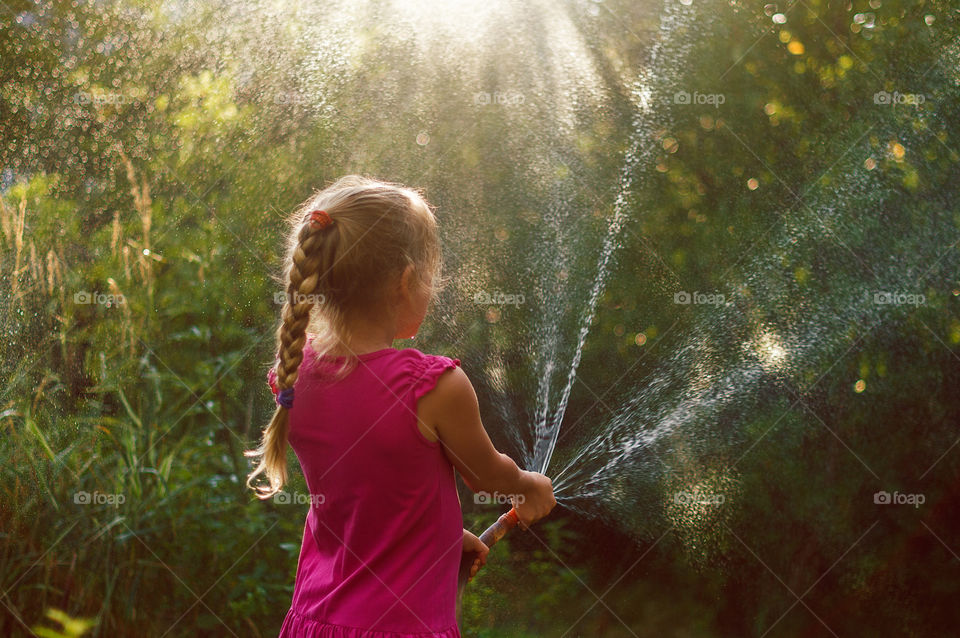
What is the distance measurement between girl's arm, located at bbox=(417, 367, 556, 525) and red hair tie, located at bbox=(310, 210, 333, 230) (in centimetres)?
31

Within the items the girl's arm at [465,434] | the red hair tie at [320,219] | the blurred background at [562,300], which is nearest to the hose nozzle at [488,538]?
the girl's arm at [465,434]

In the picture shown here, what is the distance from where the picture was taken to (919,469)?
270 cm

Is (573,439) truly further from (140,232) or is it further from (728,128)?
(140,232)

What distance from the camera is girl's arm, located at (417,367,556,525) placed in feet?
3.98

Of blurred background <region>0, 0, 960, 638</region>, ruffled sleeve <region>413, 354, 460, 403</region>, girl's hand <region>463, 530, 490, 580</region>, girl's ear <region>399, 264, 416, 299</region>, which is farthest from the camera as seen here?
blurred background <region>0, 0, 960, 638</region>

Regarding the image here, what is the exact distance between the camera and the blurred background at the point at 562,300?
272 centimetres

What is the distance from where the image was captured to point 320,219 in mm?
1272

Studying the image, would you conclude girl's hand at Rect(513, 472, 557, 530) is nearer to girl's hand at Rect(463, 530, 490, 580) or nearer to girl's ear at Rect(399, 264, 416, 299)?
girl's hand at Rect(463, 530, 490, 580)

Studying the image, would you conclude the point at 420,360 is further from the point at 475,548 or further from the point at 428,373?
the point at 475,548

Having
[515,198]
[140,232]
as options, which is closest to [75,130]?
[140,232]

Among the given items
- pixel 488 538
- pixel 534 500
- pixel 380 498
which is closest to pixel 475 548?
pixel 488 538

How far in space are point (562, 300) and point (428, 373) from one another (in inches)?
69.3

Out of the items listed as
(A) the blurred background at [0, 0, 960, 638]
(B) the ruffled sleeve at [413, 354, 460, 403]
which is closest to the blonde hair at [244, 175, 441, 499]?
(B) the ruffled sleeve at [413, 354, 460, 403]

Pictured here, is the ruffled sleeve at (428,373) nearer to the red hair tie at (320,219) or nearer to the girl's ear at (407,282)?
the girl's ear at (407,282)
